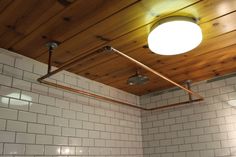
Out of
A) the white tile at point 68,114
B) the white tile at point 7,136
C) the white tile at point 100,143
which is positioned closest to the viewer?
the white tile at point 7,136

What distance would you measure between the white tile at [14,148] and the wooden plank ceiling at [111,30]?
2.21 ft

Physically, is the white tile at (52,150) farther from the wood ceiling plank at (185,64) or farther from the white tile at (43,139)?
the wood ceiling plank at (185,64)

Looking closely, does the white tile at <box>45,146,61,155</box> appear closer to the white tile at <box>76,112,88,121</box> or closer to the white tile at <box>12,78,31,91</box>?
the white tile at <box>76,112,88,121</box>

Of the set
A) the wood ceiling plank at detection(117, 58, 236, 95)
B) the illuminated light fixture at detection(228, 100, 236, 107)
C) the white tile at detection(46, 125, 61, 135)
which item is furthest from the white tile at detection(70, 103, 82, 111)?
the illuminated light fixture at detection(228, 100, 236, 107)

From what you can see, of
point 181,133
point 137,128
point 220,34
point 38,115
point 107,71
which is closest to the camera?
point 220,34

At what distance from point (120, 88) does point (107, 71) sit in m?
0.53

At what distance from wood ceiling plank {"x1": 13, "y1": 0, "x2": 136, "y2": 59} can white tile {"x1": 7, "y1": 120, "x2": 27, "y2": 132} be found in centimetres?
52

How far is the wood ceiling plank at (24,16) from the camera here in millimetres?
1384

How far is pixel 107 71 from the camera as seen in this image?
90.5 inches

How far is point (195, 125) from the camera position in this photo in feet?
8.38

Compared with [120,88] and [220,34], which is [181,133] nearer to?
[120,88]

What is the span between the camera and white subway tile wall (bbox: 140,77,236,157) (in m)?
2.37

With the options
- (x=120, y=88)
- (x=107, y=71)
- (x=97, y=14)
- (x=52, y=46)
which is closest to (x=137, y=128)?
(x=120, y=88)

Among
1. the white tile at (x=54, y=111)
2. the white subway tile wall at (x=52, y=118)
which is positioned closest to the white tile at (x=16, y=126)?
the white subway tile wall at (x=52, y=118)
